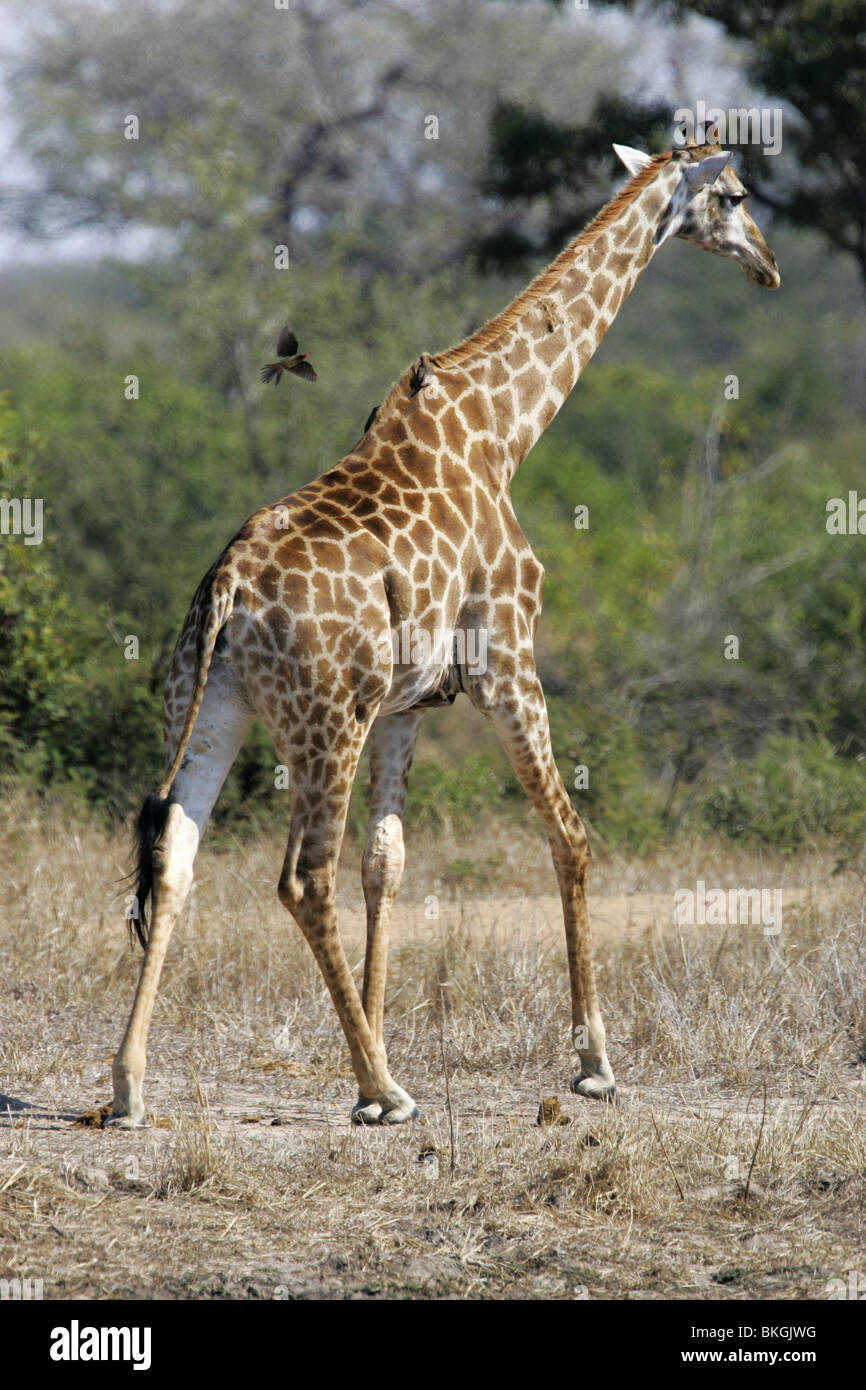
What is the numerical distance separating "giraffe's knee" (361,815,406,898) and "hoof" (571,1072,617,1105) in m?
0.95

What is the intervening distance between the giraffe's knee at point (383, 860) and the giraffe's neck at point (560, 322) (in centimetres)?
147

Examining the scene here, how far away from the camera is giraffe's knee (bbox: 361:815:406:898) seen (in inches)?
221

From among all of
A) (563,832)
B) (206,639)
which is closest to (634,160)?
(563,832)

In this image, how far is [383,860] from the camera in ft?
18.4

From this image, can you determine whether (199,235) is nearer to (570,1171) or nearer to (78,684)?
(78,684)

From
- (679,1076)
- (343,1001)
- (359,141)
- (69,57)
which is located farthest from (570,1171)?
(69,57)

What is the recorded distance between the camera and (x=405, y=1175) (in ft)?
15.2

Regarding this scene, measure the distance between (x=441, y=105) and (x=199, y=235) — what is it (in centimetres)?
1185

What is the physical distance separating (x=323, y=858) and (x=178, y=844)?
47 cm

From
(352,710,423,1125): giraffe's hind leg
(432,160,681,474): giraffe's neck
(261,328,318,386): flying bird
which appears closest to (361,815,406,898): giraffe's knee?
(352,710,423,1125): giraffe's hind leg

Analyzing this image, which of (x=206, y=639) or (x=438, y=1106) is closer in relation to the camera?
(x=206, y=639)

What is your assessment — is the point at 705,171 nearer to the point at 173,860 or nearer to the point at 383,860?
the point at 383,860

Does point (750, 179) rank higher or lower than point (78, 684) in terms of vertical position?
higher

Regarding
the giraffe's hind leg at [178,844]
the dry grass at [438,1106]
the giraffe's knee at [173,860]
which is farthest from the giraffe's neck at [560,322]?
the dry grass at [438,1106]
